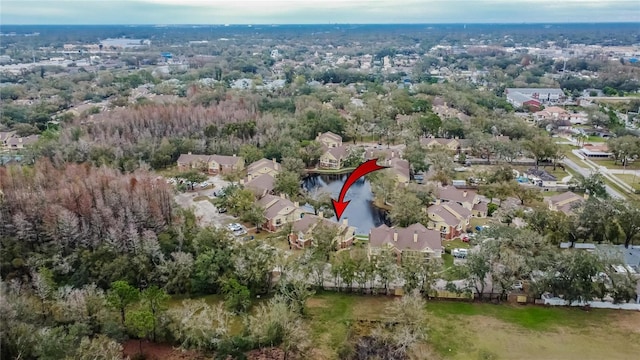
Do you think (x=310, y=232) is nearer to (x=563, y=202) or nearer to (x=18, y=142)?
(x=563, y=202)

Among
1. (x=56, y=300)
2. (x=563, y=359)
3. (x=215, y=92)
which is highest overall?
(x=215, y=92)

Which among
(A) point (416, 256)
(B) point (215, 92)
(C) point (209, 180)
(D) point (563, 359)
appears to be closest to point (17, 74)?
(B) point (215, 92)

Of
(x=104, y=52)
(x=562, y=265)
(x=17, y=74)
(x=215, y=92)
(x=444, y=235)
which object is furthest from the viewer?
(x=104, y=52)

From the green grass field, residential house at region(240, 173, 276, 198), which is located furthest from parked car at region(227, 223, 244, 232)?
the green grass field

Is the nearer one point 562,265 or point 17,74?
point 562,265

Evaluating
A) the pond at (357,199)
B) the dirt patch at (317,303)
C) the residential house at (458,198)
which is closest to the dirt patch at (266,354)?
the dirt patch at (317,303)

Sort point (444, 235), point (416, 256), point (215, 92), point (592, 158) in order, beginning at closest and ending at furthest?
1. point (416, 256)
2. point (444, 235)
3. point (592, 158)
4. point (215, 92)

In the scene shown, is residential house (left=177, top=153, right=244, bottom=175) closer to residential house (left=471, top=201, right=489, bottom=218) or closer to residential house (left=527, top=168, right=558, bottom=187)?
residential house (left=471, top=201, right=489, bottom=218)

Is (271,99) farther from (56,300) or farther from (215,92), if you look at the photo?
(56,300)
